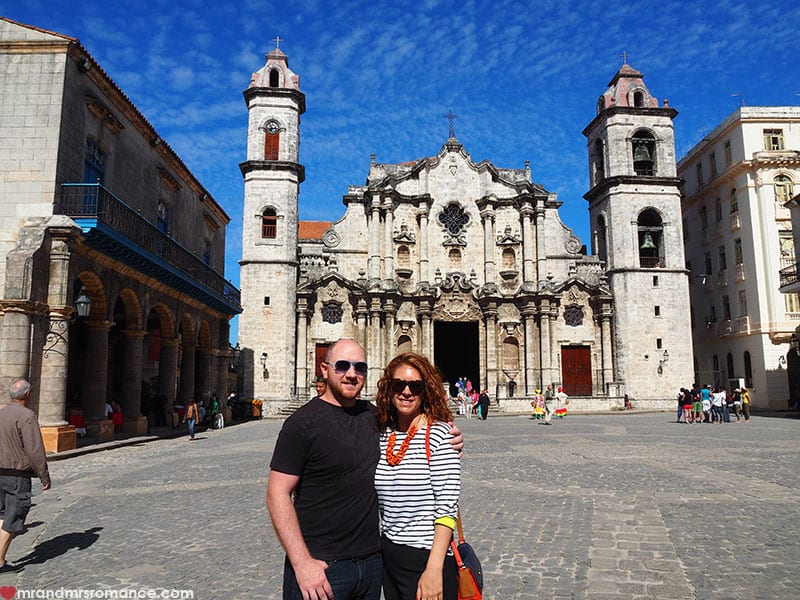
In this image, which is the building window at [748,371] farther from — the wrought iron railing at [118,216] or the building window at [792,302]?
the wrought iron railing at [118,216]

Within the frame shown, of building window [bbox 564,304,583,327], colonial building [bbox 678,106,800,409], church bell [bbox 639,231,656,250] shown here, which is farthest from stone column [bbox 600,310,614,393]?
colonial building [bbox 678,106,800,409]

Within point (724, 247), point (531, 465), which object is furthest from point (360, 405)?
point (724, 247)

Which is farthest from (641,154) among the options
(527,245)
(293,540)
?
(293,540)

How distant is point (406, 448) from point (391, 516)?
36 cm

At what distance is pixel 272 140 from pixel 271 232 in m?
5.47

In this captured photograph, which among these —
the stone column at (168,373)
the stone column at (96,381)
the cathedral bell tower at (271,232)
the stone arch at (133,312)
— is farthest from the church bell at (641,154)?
the stone column at (96,381)

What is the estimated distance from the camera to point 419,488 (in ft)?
9.84

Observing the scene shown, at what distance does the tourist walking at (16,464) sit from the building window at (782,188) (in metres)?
40.3

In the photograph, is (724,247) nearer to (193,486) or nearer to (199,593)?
(193,486)

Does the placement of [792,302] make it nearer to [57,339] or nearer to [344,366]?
[57,339]

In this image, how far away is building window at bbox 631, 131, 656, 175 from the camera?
37.0 meters

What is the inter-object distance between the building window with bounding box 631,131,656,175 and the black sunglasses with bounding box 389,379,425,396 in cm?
3759

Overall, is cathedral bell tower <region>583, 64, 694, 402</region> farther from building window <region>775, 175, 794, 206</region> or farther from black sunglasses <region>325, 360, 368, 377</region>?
black sunglasses <region>325, 360, 368, 377</region>

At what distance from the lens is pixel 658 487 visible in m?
9.48
